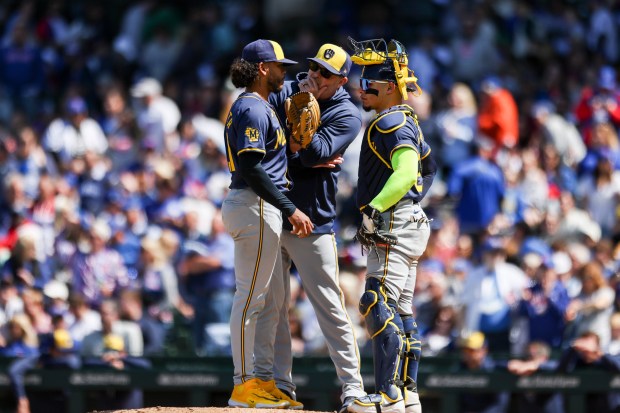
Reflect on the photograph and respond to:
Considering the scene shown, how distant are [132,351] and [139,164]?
353cm

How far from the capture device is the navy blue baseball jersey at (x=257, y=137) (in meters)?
7.34

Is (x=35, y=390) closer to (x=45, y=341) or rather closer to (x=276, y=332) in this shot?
(x=45, y=341)

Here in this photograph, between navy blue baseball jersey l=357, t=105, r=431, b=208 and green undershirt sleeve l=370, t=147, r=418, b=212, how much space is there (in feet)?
0.30

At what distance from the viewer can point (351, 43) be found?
7770 millimetres

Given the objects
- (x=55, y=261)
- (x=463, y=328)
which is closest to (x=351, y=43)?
(x=463, y=328)

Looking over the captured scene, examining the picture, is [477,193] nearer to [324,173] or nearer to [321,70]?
[324,173]

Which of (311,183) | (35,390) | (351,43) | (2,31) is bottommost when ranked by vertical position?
(35,390)

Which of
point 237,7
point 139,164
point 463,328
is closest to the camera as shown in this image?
Answer: point 463,328

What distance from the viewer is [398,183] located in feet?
23.7

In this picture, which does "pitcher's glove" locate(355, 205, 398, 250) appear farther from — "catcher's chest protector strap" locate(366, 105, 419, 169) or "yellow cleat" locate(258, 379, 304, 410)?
"yellow cleat" locate(258, 379, 304, 410)

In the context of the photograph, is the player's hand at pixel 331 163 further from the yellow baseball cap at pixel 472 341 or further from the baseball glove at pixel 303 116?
the yellow baseball cap at pixel 472 341

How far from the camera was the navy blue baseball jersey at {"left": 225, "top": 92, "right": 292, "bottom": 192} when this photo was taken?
7.34 metres

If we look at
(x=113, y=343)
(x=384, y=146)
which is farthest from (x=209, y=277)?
(x=384, y=146)


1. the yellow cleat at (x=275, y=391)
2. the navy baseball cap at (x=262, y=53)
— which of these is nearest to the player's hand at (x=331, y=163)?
the navy baseball cap at (x=262, y=53)
